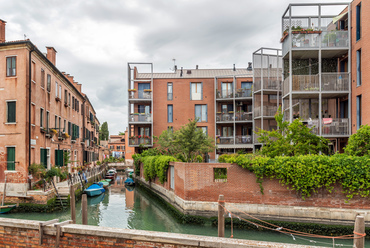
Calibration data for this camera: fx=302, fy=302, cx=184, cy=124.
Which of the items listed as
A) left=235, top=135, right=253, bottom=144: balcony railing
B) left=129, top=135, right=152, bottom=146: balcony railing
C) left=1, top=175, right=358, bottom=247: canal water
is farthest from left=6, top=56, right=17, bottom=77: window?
left=235, top=135, right=253, bottom=144: balcony railing

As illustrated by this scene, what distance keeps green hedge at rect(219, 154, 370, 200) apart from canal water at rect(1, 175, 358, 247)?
87.1 inches

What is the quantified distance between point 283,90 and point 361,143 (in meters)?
7.53

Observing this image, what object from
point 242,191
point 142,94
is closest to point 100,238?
point 242,191

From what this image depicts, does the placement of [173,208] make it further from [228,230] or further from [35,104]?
[35,104]

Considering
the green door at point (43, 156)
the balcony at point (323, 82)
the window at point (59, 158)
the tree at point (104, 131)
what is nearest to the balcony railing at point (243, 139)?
the balcony at point (323, 82)

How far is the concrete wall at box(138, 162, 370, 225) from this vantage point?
13.3m

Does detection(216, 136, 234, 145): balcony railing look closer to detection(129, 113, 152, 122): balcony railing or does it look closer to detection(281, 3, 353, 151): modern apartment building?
detection(129, 113, 152, 122): balcony railing

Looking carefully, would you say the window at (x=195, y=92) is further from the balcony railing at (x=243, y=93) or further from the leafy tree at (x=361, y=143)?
the leafy tree at (x=361, y=143)

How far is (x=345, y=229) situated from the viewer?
42.2 ft

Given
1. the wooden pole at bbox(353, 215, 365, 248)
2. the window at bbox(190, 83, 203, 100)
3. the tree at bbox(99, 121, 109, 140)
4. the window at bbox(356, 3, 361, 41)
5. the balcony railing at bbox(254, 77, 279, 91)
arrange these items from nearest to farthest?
the wooden pole at bbox(353, 215, 365, 248), the window at bbox(356, 3, 361, 41), the balcony railing at bbox(254, 77, 279, 91), the window at bbox(190, 83, 203, 100), the tree at bbox(99, 121, 109, 140)

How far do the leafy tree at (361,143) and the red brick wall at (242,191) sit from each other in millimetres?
1838

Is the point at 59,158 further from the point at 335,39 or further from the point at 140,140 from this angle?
the point at 335,39

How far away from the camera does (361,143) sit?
44.3 ft

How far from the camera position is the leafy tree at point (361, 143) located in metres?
13.3
